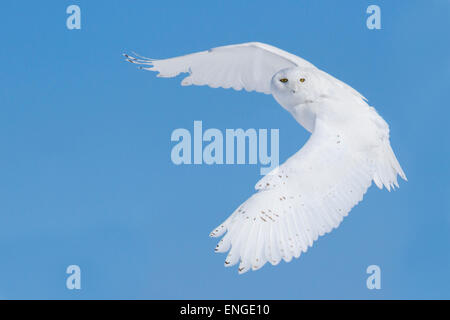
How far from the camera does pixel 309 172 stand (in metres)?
4.58

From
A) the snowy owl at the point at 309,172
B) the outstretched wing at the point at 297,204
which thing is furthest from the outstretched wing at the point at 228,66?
the outstretched wing at the point at 297,204

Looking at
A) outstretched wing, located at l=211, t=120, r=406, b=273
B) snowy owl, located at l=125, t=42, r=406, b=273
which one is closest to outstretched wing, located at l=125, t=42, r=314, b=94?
snowy owl, located at l=125, t=42, r=406, b=273

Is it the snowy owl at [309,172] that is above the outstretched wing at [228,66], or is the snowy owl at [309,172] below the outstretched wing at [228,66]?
below

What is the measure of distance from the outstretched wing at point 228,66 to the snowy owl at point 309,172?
3 cm

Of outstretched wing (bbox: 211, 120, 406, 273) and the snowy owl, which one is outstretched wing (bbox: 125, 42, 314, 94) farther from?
outstretched wing (bbox: 211, 120, 406, 273)

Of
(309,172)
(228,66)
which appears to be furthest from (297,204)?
(228,66)

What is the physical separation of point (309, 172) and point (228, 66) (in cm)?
269

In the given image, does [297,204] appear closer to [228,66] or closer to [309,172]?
[309,172]

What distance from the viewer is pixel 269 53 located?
6.53 metres

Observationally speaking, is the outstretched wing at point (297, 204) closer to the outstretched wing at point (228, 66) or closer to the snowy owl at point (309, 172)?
the snowy owl at point (309, 172)

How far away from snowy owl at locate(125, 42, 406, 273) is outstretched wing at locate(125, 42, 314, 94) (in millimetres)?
26

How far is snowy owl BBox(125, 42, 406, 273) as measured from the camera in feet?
14.0

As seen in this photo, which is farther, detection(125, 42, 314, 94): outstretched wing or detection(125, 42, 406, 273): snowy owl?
detection(125, 42, 314, 94): outstretched wing

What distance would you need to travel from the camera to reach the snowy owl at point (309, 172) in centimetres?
427
